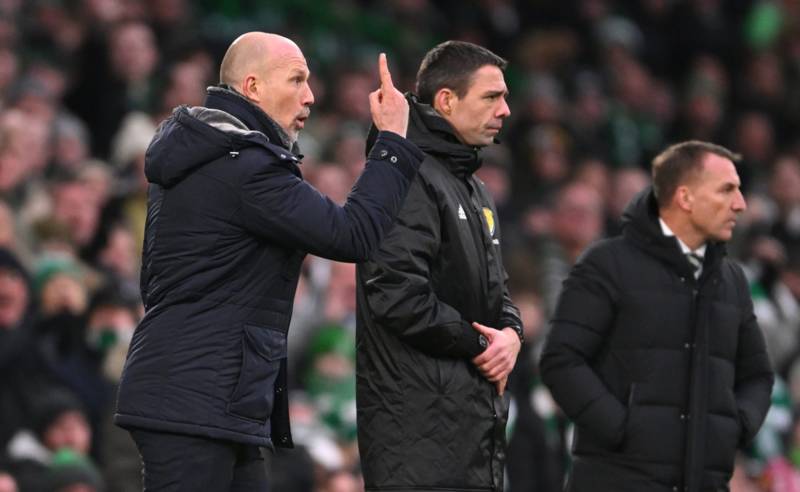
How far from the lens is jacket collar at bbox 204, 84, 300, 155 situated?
525cm

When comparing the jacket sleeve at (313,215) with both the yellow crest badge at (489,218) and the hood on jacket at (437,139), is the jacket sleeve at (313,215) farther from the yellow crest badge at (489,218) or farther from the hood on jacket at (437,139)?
the yellow crest badge at (489,218)

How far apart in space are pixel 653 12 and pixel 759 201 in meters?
3.47

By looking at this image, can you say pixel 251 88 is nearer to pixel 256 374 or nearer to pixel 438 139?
pixel 438 139

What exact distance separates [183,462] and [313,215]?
77 cm

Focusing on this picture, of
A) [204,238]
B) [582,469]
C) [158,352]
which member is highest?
[204,238]

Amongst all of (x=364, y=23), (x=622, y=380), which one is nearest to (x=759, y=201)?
(x=364, y=23)

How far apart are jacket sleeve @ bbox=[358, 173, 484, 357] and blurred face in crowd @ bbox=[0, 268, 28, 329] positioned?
3.19m

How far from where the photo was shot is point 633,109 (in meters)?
15.7

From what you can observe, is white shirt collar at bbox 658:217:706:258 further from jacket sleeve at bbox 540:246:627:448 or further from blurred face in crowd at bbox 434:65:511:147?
blurred face in crowd at bbox 434:65:511:147

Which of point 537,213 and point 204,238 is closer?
point 204,238

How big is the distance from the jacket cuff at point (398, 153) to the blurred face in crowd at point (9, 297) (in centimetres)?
348

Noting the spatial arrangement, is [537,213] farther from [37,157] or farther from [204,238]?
[204,238]

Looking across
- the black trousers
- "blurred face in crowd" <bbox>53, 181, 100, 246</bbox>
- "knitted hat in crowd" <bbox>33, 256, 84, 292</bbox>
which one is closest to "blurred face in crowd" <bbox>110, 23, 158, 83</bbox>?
"blurred face in crowd" <bbox>53, 181, 100, 246</bbox>

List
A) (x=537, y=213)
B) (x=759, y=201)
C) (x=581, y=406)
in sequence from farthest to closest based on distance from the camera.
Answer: (x=759, y=201) < (x=537, y=213) < (x=581, y=406)
